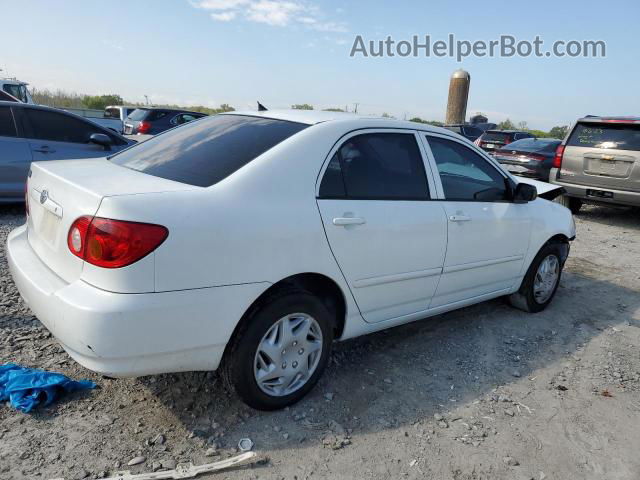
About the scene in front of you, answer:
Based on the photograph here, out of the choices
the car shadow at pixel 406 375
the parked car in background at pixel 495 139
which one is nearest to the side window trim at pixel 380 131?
the car shadow at pixel 406 375

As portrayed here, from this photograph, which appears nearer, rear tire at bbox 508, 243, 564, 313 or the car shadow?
the car shadow

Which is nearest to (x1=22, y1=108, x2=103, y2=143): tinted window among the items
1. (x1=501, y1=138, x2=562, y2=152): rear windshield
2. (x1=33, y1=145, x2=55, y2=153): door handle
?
(x1=33, y1=145, x2=55, y2=153): door handle

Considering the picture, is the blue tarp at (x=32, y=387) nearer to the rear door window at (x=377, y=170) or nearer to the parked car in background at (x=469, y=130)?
the rear door window at (x=377, y=170)

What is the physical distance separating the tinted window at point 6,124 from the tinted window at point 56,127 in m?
0.18

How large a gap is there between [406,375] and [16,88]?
16.3 m

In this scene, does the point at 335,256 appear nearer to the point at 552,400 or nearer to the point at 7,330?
the point at 552,400

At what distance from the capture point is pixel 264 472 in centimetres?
235

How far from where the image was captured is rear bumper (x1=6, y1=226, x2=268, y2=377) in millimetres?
2125

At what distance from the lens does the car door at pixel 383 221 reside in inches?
111

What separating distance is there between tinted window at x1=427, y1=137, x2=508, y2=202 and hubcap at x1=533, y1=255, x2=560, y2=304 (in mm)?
947

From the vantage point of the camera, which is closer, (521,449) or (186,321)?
(186,321)

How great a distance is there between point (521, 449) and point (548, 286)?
232cm

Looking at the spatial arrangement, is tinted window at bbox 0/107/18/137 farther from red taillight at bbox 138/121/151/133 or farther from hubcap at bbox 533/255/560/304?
red taillight at bbox 138/121/151/133

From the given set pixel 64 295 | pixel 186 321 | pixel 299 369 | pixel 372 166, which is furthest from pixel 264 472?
pixel 372 166
